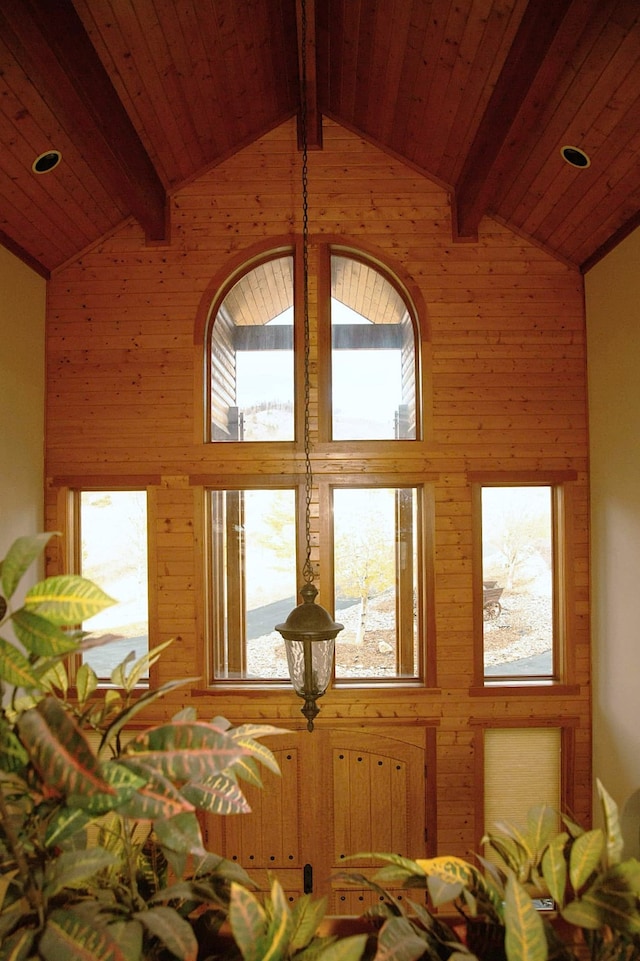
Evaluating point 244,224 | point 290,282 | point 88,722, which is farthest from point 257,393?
point 88,722

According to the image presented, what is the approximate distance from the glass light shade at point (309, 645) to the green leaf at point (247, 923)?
1.97m

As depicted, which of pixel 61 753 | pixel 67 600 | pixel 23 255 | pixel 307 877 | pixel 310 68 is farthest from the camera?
pixel 307 877

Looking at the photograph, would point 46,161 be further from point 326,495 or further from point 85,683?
point 85,683

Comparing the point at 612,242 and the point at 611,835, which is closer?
the point at 611,835

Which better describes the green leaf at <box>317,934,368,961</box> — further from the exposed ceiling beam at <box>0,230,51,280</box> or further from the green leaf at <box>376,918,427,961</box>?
the exposed ceiling beam at <box>0,230,51,280</box>

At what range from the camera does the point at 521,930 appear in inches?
41.6

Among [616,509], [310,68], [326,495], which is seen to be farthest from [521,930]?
[310,68]

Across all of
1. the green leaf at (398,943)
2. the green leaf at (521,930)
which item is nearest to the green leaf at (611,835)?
the green leaf at (521,930)

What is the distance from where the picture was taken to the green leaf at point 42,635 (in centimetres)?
100

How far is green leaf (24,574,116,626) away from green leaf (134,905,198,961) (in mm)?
507

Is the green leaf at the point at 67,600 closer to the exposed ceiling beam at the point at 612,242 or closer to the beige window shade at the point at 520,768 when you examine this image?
the exposed ceiling beam at the point at 612,242

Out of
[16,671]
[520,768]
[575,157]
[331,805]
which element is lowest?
[331,805]

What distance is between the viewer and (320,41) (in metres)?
4.10

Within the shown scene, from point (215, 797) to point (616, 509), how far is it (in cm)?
396
